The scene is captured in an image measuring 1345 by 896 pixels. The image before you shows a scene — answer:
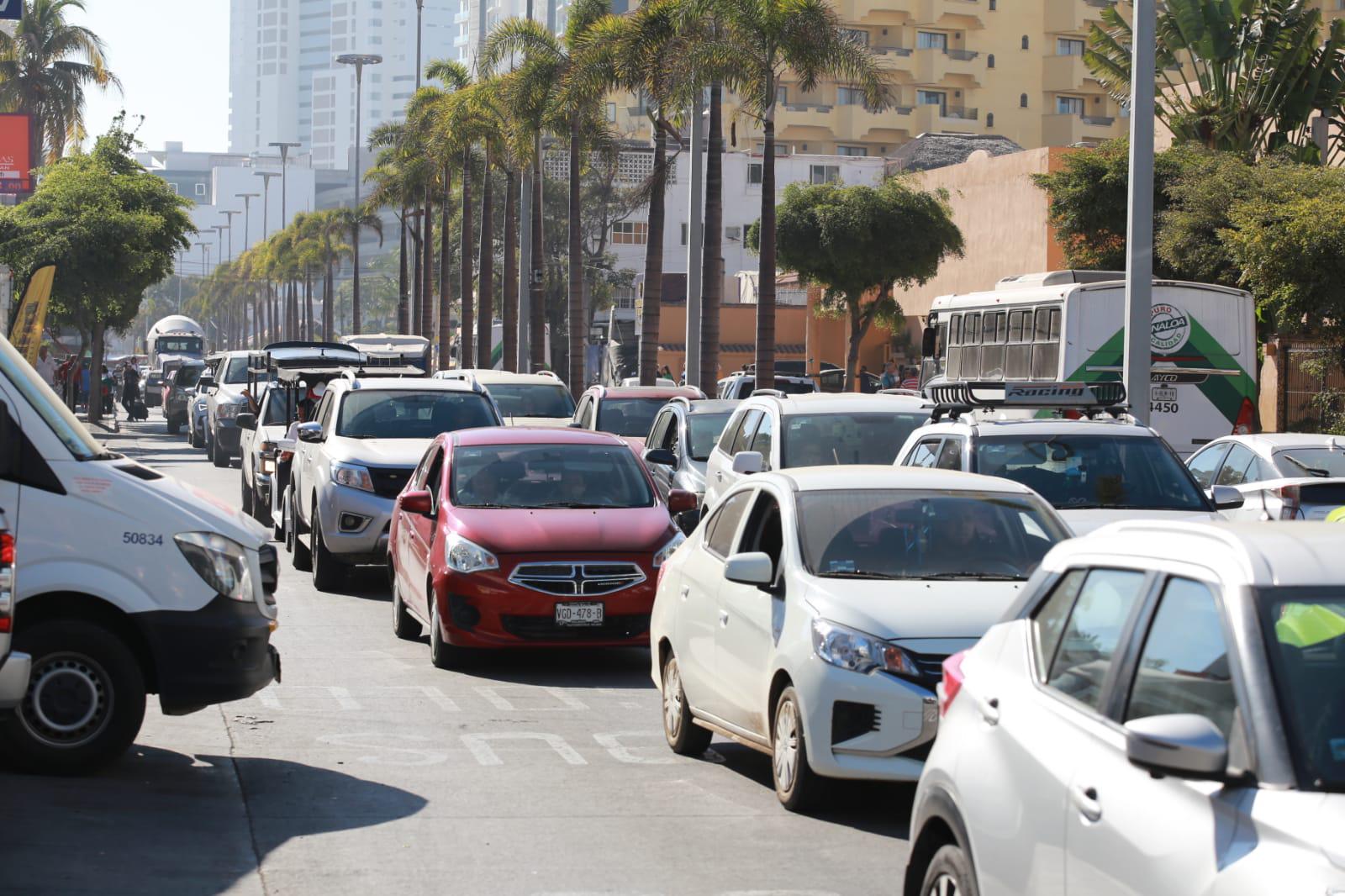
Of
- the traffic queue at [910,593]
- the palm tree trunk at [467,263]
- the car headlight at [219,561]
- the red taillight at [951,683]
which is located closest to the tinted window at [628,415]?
the traffic queue at [910,593]

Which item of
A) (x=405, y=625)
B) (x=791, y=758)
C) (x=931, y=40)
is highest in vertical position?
(x=931, y=40)

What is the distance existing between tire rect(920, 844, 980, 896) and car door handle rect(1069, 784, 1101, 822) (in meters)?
0.62

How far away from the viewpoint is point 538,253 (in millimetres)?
48312

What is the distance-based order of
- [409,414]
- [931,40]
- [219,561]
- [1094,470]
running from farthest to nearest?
[931,40], [409,414], [1094,470], [219,561]

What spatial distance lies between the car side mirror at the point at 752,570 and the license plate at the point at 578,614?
13.0 ft

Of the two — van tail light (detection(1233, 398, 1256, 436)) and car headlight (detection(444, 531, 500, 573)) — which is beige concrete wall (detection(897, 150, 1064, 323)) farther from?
car headlight (detection(444, 531, 500, 573))

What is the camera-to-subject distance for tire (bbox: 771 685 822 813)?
26.2 feet

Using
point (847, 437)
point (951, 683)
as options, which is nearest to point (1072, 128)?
point (847, 437)

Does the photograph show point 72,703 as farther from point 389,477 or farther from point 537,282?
point 537,282

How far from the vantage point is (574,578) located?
40.7 ft

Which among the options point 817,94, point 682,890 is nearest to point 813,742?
point 682,890

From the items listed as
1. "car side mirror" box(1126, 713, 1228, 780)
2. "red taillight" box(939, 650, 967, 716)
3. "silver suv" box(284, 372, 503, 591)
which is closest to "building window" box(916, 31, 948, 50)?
"silver suv" box(284, 372, 503, 591)

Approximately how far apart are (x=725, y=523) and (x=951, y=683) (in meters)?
4.28

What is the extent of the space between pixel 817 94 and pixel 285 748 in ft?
318
